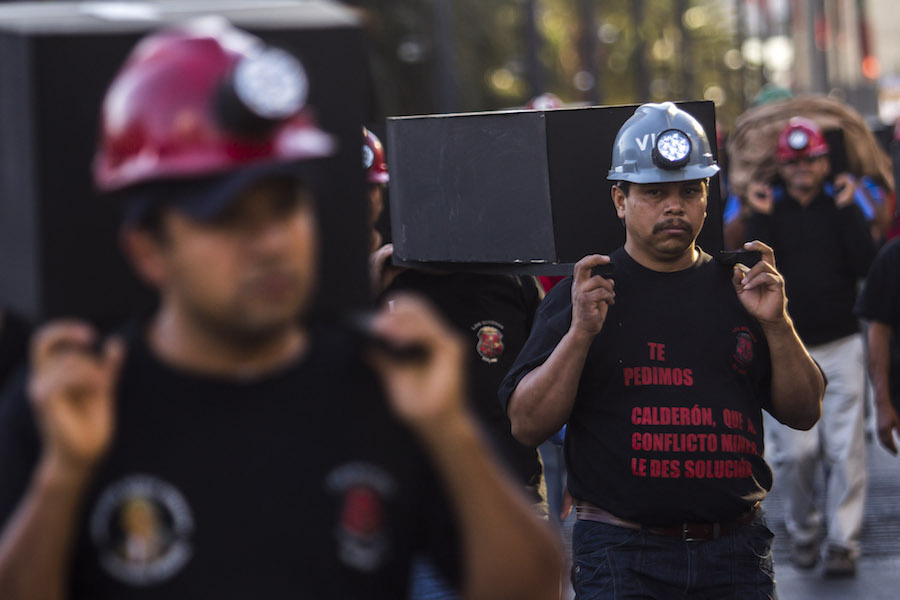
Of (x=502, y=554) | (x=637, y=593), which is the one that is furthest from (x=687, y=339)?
(x=502, y=554)

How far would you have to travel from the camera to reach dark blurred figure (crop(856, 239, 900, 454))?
7324mm

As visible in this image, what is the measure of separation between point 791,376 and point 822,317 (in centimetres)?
421

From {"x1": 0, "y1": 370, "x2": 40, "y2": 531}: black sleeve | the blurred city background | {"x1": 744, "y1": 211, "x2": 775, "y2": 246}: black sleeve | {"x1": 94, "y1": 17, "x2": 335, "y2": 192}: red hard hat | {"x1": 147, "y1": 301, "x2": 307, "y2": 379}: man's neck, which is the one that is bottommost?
{"x1": 744, "y1": 211, "x2": 775, "y2": 246}: black sleeve

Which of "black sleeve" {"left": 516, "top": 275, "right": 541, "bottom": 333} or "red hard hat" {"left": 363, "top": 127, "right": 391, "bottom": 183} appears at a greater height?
"red hard hat" {"left": 363, "top": 127, "right": 391, "bottom": 183}

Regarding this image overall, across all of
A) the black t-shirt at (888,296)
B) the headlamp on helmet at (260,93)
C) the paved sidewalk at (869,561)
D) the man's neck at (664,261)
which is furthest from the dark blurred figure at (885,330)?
the headlamp on helmet at (260,93)

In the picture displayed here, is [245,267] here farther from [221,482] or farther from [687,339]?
[687,339]

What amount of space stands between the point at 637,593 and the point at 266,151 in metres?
2.90

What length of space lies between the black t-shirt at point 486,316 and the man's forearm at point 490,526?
3262 mm

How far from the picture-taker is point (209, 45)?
2.30 meters

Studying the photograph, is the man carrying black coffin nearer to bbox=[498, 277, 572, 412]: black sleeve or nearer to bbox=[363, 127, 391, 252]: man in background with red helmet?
bbox=[498, 277, 572, 412]: black sleeve

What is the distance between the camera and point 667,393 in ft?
15.8

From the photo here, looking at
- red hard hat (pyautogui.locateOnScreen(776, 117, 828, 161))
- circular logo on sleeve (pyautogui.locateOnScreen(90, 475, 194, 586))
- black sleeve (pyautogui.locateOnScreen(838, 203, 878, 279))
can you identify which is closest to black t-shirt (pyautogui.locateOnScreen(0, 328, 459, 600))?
circular logo on sleeve (pyautogui.locateOnScreen(90, 475, 194, 586))

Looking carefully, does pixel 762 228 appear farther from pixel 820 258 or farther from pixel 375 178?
pixel 375 178

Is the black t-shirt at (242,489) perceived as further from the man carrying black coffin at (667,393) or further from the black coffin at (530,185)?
the black coffin at (530,185)
